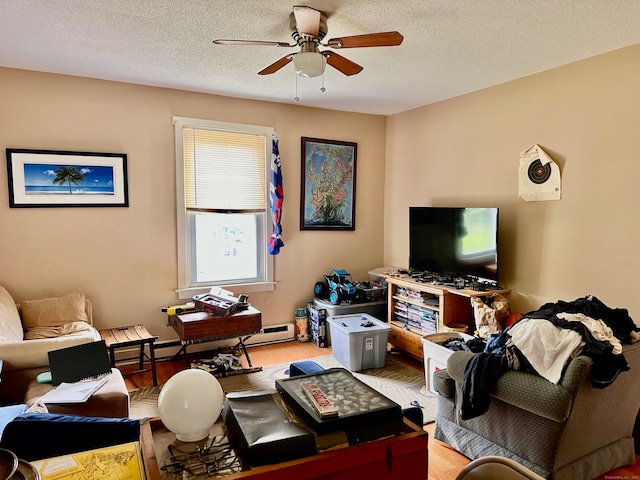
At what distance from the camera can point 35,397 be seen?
2295mm

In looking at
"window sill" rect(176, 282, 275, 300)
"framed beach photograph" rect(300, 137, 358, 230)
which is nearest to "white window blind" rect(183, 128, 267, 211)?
"framed beach photograph" rect(300, 137, 358, 230)

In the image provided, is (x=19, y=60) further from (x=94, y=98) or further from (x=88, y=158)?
(x=88, y=158)

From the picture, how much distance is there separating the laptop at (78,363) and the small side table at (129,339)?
0.66 meters

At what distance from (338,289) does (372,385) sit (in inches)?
45.5

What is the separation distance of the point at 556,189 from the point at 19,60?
426 centimetres

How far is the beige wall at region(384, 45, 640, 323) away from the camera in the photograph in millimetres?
2873

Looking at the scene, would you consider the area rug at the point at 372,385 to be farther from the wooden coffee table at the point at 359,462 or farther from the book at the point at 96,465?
the book at the point at 96,465

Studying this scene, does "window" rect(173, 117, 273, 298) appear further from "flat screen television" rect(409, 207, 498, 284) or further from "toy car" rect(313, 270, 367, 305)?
"flat screen television" rect(409, 207, 498, 284)

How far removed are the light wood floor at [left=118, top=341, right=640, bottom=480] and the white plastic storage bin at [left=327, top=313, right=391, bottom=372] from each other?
1.31 feet

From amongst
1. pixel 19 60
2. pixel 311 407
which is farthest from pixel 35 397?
pixel 19 60

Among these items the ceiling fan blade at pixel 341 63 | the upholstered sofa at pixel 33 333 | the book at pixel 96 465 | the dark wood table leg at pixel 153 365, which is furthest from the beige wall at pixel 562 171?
the upholstered sofa at pixel 33 333

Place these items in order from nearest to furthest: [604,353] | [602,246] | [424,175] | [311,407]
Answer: [311,407] < [604,353] < [602,246] < [424,175]

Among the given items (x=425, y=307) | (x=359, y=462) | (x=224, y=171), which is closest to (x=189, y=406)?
(x=359, y=462)

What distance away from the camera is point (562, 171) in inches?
127
